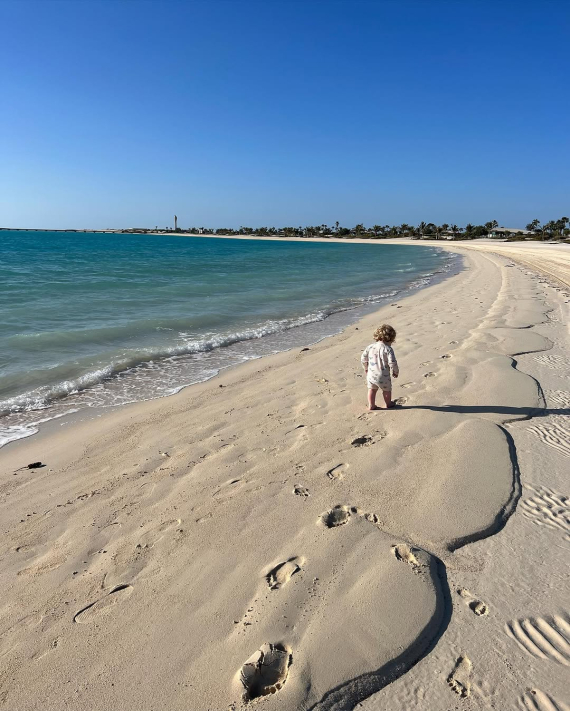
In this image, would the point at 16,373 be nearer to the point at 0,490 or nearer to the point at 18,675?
the point at 0,490

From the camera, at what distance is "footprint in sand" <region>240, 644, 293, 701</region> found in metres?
1.99

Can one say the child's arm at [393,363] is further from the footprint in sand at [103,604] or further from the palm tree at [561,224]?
the palm tree at [561,224]

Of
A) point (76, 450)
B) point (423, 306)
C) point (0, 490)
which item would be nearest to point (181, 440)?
point (76, 450)

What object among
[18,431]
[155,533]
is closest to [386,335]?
[155,533]

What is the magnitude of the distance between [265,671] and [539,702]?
122cm

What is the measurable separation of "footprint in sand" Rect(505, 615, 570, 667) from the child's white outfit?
3039mm

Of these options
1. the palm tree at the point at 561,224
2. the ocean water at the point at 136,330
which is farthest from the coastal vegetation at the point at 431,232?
the ocean water at the point at 136,330

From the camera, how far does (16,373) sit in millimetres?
7730

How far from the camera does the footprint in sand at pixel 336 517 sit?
10.3 ft

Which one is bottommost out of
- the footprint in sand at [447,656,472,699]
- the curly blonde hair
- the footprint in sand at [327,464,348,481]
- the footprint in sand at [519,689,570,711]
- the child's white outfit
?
the footprint in sand at [327,464,348,481]

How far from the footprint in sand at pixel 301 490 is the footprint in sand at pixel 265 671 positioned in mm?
1396

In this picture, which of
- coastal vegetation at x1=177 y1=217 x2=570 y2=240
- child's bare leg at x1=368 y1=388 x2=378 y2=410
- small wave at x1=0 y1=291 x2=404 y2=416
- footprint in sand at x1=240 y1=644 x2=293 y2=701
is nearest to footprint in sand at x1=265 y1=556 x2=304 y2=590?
footprint in sand at x1=240 y1=644 x2=293 y2=701

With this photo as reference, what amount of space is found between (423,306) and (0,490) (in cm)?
1268

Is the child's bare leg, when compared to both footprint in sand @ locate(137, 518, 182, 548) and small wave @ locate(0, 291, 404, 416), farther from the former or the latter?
small wave @ locate(0, 291, 404, 416)
